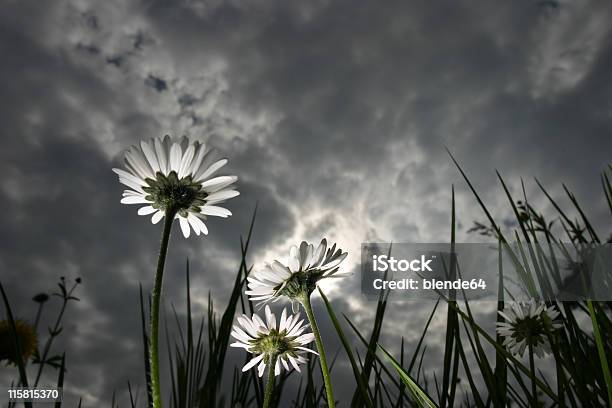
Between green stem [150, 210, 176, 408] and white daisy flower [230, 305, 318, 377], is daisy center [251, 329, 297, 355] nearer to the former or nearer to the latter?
white daisy flower [230, 305, 318, 377]

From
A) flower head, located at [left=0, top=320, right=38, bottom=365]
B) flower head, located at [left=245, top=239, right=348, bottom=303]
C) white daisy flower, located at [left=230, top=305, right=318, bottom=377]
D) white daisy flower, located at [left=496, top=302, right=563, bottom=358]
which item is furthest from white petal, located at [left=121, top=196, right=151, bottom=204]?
flower head, located at [left=0, top=320, right=38, bottom=365]

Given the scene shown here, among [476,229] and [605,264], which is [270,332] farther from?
[476,229]

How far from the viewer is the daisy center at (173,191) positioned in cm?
102

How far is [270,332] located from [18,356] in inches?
20.9

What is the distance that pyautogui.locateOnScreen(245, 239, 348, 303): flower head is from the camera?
3.50ft

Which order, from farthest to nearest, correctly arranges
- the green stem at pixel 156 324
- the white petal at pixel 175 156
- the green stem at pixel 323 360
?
the white petal at pixel 175 156 < the green stem at pixel 323 360 < the green stem at pixel 156 324

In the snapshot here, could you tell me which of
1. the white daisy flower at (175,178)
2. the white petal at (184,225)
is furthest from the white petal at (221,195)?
the white petal at (184,225)

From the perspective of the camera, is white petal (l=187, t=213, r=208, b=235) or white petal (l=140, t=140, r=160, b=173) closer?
white petal (l=140, t=140, r=160, b=173)

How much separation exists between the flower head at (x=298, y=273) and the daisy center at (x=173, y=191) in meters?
0.21

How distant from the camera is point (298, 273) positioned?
110 cm

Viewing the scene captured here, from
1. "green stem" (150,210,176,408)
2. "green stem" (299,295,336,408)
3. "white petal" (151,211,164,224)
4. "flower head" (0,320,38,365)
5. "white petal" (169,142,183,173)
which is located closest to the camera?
"green stem" (150,210,176,408)

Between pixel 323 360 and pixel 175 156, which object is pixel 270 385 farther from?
pixel 175 156

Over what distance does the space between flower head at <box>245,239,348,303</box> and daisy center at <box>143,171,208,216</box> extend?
8.2 inches

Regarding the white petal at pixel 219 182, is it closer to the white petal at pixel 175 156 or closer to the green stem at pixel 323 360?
the white petal at pixel 175 156
